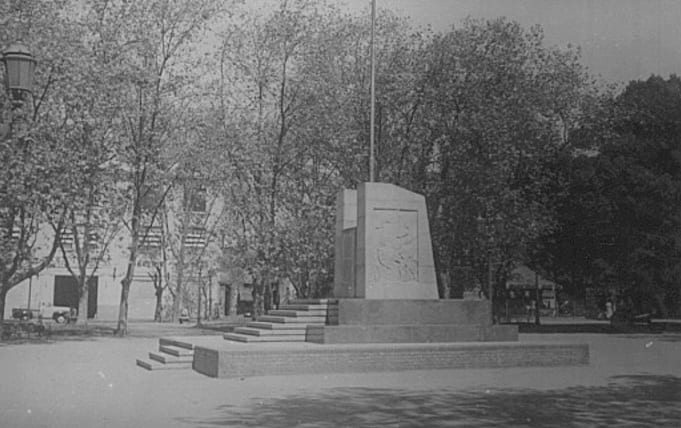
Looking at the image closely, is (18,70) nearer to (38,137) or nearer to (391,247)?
(391,247)

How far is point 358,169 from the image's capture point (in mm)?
32000

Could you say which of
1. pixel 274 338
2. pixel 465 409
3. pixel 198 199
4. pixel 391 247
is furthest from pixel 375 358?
pixel 198 199

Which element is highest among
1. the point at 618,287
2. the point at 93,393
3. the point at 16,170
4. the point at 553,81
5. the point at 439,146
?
the point at 553,81

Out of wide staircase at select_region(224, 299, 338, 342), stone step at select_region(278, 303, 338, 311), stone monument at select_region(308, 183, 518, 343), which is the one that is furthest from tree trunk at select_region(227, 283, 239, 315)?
stone monument at select_region(308, 183, 518, 343)

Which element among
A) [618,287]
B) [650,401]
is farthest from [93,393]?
[618,287]

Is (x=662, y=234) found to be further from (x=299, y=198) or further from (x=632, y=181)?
(x=299, y=198)

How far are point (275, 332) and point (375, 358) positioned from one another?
289cm

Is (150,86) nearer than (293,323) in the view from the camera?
No

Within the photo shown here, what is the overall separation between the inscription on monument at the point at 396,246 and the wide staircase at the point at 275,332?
1.38m


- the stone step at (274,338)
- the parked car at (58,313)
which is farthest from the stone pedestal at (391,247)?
the parked car at (58,313)

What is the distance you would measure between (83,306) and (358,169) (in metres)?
13.8

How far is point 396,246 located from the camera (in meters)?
19.4

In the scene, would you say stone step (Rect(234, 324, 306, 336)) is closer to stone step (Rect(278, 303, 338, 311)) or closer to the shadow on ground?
stone step (Rect(278, 303, 338, 311))

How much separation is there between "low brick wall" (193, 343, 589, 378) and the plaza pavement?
0.37 meters
